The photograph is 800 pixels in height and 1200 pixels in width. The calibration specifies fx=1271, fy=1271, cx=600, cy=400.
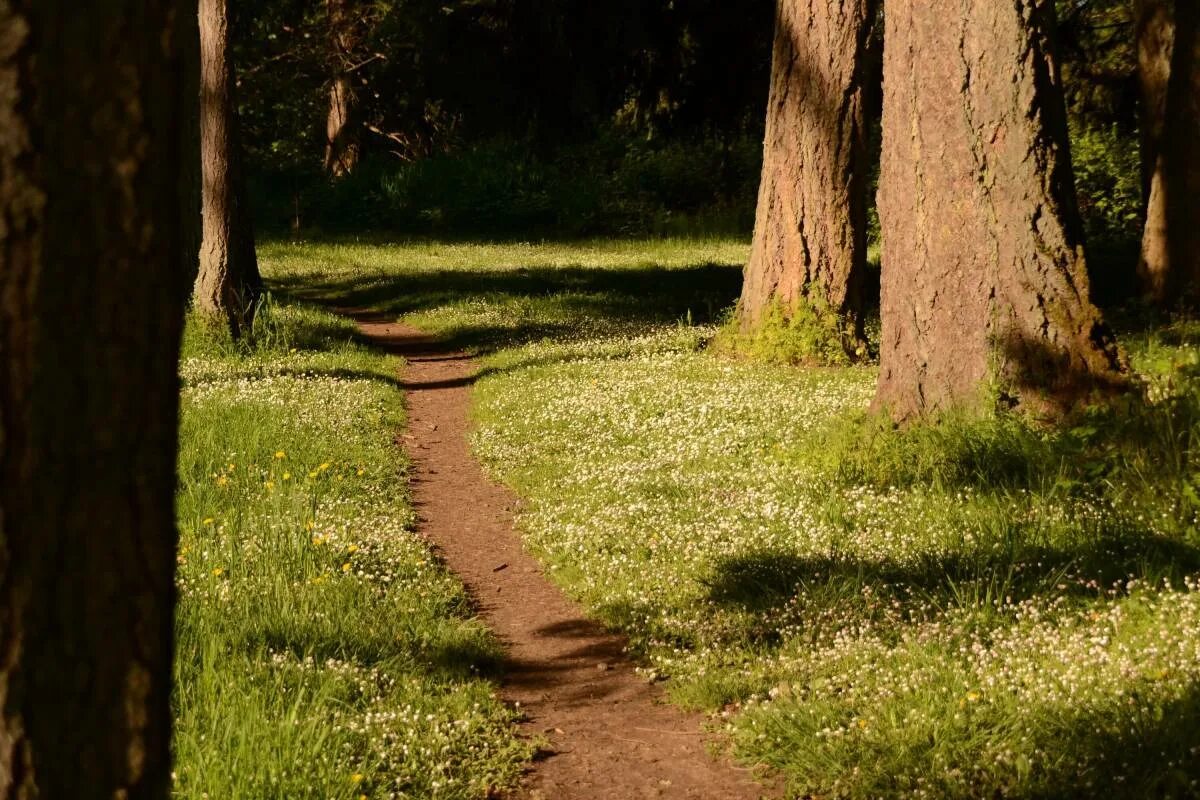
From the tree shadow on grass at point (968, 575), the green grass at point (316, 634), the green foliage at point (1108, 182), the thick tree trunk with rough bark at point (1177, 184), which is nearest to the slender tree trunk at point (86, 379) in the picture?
the green grass at point (316, 634)

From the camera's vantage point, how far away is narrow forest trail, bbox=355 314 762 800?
477 centimetres

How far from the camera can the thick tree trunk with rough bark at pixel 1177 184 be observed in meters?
13.0

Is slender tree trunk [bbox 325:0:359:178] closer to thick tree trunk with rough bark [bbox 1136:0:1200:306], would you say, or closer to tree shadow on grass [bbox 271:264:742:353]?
tree shadow on grass [bbox 271:264:742:353]

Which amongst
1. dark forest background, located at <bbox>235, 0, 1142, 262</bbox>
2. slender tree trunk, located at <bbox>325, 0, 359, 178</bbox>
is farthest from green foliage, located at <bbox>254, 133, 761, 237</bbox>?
slender tree trunk, located at <bbox>325, 0, 359, 178</bbox>

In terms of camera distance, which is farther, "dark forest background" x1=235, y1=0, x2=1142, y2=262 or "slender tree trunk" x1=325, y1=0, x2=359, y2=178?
"slender tree trunk" x1=325, y1=0, x2=359, y2=178

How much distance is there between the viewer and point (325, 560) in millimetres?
6727

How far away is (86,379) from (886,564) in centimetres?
481

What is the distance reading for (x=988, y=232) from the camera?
8086mm

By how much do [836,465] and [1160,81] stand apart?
9.32 m

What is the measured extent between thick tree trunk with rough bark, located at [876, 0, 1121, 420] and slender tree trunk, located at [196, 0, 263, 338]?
8080 millimetres

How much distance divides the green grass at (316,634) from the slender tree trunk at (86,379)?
200 centimetres

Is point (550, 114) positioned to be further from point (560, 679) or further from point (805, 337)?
point (560, 679)

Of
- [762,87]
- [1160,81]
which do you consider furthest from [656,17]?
[1160,81]

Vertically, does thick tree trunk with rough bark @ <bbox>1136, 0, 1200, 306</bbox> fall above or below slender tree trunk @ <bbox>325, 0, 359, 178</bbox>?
below
